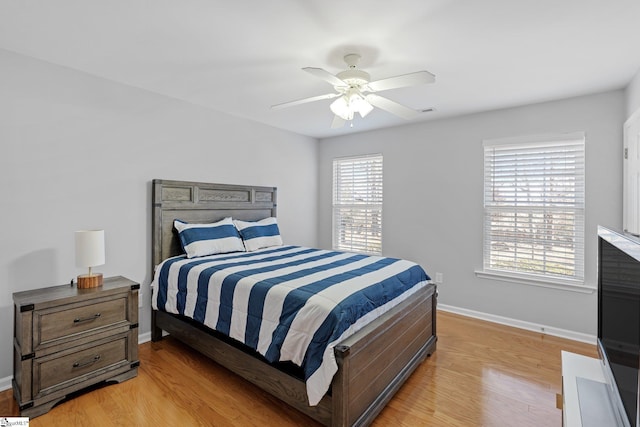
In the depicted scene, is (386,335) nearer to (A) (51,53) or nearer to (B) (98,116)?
(B) (98,116)

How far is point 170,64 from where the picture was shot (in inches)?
98.7

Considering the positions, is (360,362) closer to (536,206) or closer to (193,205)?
(193,205)

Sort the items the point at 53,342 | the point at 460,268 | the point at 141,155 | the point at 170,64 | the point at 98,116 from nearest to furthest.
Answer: the point at 53,342
the point at 170,64
the point at 98,116
the point at 141,155
the point at 460,268

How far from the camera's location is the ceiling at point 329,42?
5.86 ft

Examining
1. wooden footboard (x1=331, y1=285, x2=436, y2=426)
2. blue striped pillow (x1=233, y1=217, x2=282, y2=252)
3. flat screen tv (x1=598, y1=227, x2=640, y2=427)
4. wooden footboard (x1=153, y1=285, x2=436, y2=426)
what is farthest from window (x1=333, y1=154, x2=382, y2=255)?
flat screen tv (x1=598, y1=227, x2=640, y2=427)

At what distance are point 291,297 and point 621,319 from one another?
61.2 inches

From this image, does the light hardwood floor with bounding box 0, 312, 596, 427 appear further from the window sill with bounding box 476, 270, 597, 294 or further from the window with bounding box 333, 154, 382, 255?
the window with bounding box 333, 154, 382, 255

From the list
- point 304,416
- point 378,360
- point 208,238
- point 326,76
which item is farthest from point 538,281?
point 208,238

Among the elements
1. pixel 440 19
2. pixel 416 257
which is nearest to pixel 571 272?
pixel 416 257

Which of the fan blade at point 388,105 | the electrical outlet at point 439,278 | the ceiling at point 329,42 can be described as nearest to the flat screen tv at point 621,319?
the ceiling at point 329,42

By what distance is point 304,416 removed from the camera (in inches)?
80.0

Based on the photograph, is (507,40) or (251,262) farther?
(251,262)

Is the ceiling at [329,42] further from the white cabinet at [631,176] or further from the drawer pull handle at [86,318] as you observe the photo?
the drawer pull handle at [86,318]

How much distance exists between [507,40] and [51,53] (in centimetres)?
327
